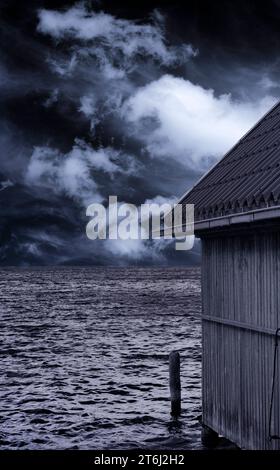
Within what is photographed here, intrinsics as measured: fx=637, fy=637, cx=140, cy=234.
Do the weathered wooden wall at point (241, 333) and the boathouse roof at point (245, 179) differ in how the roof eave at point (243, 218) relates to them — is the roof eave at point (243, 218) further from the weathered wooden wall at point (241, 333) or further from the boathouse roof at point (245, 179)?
the weathered wooden wall at point (241, 333)

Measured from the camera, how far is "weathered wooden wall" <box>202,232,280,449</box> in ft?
32.1

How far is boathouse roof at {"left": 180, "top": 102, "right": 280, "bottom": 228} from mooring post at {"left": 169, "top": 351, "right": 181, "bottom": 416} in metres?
8.58

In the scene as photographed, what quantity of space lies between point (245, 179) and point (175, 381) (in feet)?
36.3

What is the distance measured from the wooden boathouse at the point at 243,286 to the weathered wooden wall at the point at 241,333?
0.02m

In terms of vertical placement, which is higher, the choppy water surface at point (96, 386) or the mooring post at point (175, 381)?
the mooring post at point (175, 381)

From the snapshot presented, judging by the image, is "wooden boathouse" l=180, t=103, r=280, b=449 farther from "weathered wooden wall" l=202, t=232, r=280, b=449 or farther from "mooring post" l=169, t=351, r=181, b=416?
"mooring post" l=169, t=351, r=181, b=416

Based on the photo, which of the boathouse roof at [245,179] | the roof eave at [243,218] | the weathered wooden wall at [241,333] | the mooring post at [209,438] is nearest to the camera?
the roof eave at [243,218]

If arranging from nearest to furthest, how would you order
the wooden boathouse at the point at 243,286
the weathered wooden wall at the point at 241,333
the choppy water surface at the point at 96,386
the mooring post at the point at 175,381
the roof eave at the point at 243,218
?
the roof eave at the point at 243,218
the wooden boathouse at the point at 243,286
the weathered wooden wall at the point at 241,333
the choppy water surface at the point at 96,386
the mooring post at the point at 175,381

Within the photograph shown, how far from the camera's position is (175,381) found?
65.0 ft

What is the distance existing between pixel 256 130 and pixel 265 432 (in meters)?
5.87

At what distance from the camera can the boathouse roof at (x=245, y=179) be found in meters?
8.88

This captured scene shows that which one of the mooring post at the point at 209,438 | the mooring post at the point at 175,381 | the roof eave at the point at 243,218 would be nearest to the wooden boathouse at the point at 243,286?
the roof eave at the point at 243,218
